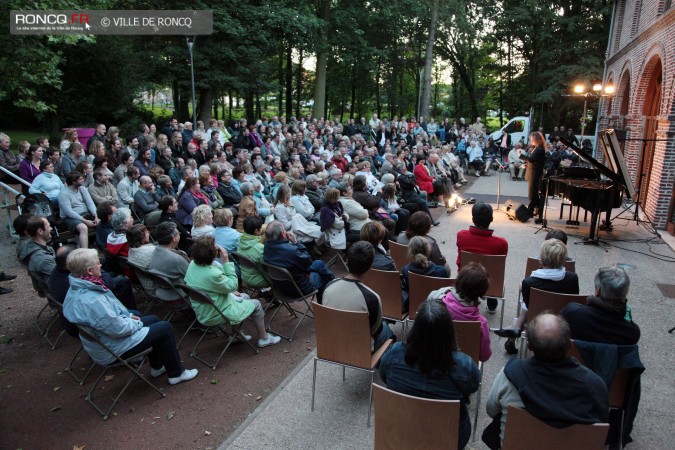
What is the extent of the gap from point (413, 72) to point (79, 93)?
24.5 m

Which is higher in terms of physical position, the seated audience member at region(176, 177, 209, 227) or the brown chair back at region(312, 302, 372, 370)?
the seated audience member at region(176, 177, 209, 227)

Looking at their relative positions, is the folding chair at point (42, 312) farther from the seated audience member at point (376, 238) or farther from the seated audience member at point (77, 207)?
the seated audience member at point (376, 238)

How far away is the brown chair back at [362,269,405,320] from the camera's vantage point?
450cm

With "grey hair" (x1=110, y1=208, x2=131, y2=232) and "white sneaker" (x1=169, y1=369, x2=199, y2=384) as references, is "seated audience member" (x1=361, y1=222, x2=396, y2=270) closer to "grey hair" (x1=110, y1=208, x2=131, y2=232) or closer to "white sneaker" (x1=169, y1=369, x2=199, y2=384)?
"white sneaker" (x1=169, y1=369, x2=199, y2=384)

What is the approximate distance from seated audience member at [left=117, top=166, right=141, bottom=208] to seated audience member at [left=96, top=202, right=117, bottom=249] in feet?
5.60

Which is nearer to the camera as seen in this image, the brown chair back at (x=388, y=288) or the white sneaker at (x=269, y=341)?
the brown chair back at (x=388, y=288)

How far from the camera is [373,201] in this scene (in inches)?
317

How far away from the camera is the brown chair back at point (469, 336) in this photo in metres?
3.41

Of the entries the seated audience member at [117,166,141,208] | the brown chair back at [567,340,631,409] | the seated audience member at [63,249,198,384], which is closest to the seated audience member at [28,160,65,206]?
the seated audience member at [117,166,141,208]

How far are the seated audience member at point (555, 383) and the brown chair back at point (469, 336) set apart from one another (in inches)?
34.4

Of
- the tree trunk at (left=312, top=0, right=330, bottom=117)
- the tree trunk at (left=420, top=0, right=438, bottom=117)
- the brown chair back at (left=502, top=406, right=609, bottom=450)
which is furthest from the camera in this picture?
the tree trunk at (left=420, top=0, right=438, bottom=117)

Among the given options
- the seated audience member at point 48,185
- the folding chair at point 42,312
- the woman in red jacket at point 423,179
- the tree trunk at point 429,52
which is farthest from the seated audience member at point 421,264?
the tree trunk at point 429,52

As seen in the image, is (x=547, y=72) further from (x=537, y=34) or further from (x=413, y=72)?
(x=413, y=72)

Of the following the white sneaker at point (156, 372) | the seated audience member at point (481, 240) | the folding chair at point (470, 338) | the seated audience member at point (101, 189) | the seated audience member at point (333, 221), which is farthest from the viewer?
the seated audience member at point (101, 189)
